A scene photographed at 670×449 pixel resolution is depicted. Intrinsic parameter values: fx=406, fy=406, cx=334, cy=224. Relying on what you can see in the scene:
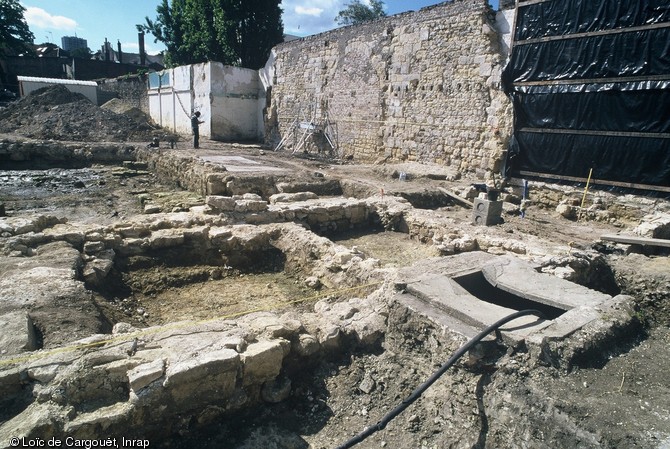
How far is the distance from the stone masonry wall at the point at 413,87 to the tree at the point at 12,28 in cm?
3384

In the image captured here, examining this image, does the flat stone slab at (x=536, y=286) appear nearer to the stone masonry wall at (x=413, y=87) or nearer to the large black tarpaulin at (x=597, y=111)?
the large black tarpaulin at (x=597, y=111)

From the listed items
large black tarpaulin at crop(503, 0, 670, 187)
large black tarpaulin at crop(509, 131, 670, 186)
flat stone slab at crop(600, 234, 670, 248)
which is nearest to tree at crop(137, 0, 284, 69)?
large black tarpaulin at crop(503, 0, 670, 187)

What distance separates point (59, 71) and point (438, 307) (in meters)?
50.1

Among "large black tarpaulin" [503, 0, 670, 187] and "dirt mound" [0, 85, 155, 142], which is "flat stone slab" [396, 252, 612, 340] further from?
"dirt mound" [0, 85, 155, 142]

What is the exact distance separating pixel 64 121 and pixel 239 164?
13.4m

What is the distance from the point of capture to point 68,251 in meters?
5.73

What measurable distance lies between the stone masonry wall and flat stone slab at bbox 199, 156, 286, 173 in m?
4.37

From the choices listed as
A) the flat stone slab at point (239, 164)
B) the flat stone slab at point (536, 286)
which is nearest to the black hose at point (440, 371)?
the flat stone slab at point (536, 286)

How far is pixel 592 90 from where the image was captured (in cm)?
906

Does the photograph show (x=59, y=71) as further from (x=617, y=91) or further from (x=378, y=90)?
(x=617, y=91)

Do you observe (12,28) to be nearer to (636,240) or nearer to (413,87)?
(413,87)

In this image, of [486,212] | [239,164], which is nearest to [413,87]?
[239,164]

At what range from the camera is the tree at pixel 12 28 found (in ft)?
118

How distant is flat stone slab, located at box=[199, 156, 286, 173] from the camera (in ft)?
38.0
